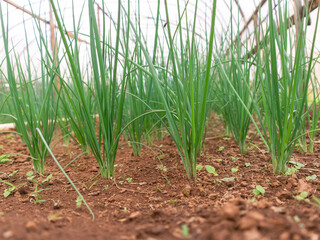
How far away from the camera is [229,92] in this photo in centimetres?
141

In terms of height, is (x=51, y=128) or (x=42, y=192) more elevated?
(x=51, y=128)

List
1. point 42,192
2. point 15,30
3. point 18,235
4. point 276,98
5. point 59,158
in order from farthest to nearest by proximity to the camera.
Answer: point 15,30 → point 59,158 → point 42,192 → point 276,98 → point 18,235

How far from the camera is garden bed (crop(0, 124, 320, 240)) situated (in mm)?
514

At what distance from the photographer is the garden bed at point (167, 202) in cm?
51

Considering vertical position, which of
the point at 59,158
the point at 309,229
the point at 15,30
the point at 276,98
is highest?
the point at 15,30

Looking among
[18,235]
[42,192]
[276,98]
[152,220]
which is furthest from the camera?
[42,192]

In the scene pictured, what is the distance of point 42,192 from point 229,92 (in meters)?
1.03

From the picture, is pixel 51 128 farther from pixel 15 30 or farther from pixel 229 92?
pixel 15 30

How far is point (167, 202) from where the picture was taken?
2.83 ft

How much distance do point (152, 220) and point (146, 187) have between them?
0.36 meters

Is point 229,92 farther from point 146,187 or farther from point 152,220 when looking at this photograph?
point 152,220

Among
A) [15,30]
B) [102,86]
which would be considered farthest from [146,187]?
[15,30]

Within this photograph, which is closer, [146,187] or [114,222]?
[114,222]

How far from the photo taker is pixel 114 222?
2.32ft
